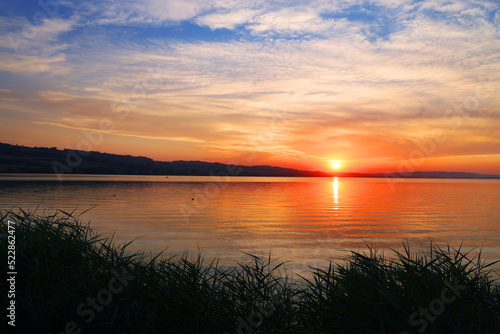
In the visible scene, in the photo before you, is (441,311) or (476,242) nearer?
(441,311)

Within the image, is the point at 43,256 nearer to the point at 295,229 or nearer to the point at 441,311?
the point at 441,311

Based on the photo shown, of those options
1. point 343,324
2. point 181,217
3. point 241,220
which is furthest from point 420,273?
point 181,217

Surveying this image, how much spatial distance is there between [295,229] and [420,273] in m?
19.3

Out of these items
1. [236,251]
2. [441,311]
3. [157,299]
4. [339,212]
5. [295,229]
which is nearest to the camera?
[441,311]

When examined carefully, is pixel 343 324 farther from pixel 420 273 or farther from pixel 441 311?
pixel 420 273

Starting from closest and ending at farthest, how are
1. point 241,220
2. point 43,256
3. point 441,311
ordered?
point 441,311
point 43,256
point 241,220

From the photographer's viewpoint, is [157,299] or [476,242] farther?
[476,242]

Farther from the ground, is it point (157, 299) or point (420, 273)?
point (420, 273)

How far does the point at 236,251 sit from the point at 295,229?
337 inches

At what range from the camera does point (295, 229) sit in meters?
25.4

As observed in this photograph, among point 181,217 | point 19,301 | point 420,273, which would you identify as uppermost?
point 420,273

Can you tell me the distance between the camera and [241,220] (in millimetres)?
→ 29812

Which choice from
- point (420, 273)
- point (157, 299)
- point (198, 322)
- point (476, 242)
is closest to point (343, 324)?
point (420, 273)

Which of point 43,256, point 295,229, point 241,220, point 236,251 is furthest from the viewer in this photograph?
point 241,220
